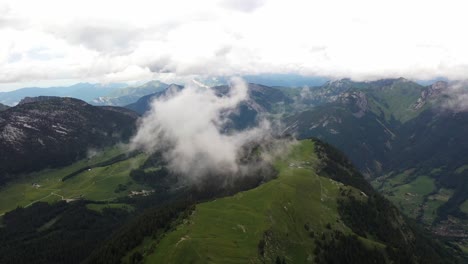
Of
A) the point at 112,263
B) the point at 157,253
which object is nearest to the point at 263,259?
the point at 157,253

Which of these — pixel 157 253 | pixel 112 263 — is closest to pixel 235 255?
pixel 157 253

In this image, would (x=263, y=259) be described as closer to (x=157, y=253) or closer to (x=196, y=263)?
(x=196, y=263)

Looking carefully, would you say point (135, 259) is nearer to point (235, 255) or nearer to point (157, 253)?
point (157, 253)

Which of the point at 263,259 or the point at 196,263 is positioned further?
the point at 263,259

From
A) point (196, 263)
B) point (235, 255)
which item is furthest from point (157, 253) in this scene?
point (235, 255)

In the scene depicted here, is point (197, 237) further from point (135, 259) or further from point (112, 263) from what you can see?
point (112, 263)

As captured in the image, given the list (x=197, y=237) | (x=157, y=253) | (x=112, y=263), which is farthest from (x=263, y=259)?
(x=112, y=263)

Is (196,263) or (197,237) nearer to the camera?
(196,263)

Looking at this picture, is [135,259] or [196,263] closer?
[196,263]
